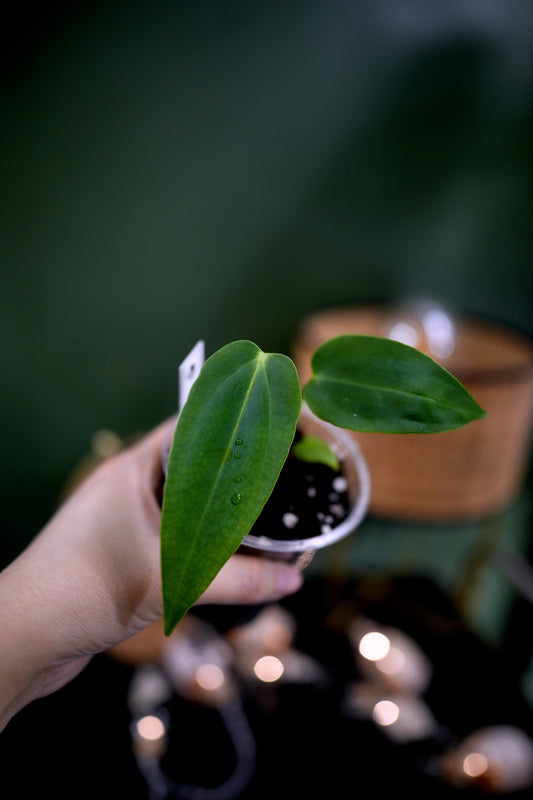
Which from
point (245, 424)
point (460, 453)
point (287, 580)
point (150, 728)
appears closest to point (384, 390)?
point (245, 424)

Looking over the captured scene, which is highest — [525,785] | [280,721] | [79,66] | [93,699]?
[79,66]

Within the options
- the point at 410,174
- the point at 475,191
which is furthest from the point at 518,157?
the point at 410,174

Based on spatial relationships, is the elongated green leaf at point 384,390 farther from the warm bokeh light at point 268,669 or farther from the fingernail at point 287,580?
the warm bokeh light at point 268,669

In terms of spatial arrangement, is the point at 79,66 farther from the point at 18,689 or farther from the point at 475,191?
the point at 18,689

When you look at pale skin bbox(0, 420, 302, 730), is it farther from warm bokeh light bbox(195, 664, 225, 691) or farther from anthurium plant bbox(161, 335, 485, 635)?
warm bokeh light bbox(195, 664, 225, 691)

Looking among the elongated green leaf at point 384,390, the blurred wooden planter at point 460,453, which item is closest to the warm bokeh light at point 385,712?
the blurred wooden planter at point 460,453
